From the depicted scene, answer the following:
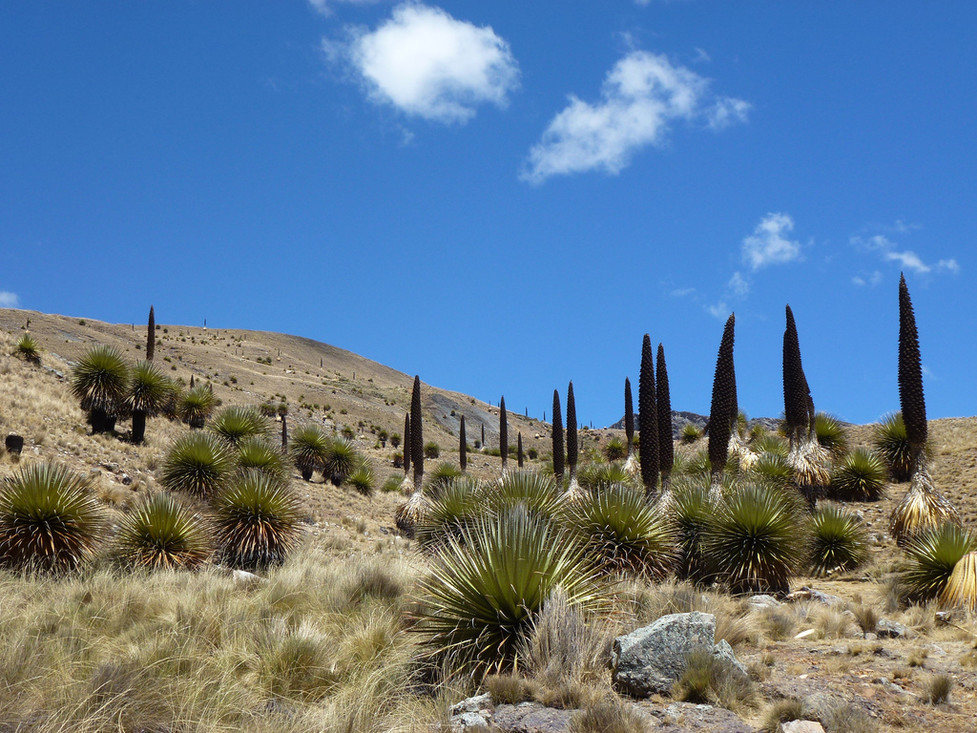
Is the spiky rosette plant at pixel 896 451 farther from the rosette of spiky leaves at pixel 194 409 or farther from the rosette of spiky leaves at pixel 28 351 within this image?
the rosette of spiky leaves at pixel 28 351

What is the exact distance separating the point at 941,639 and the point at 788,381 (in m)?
15.1

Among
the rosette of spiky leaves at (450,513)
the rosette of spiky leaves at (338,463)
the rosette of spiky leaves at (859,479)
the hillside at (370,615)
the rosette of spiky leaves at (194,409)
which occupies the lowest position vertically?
the hillside at (370,615)

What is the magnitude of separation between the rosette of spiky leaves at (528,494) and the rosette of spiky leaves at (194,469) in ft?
35.1

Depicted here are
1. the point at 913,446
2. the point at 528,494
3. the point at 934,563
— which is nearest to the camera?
the point at 934,563

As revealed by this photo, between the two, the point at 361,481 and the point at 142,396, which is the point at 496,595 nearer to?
the point at 142,396

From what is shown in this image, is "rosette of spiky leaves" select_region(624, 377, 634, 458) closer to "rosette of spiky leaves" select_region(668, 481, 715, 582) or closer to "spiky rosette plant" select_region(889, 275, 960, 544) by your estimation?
"spiky rosette plant" select_region(889, 275, 960, 544)

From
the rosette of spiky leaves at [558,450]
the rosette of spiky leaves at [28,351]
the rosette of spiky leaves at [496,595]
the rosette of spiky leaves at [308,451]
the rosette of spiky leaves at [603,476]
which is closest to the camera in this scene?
the rosette of spiky leaves at [496,595]

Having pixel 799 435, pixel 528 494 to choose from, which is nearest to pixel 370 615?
pixel 528 494

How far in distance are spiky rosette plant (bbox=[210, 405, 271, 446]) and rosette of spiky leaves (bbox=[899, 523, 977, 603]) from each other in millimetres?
23112

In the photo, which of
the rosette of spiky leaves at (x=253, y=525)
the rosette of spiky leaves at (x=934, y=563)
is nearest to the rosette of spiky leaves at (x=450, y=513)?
the rosette of spiky leaves at (x=253, y=525)

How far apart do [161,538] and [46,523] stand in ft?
6.66

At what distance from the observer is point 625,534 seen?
12781 mm

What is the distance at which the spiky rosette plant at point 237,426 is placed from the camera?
29469mm

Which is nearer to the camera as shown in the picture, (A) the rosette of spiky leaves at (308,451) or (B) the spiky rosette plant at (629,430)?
(B) the spiky rosette plant at (629,430)
